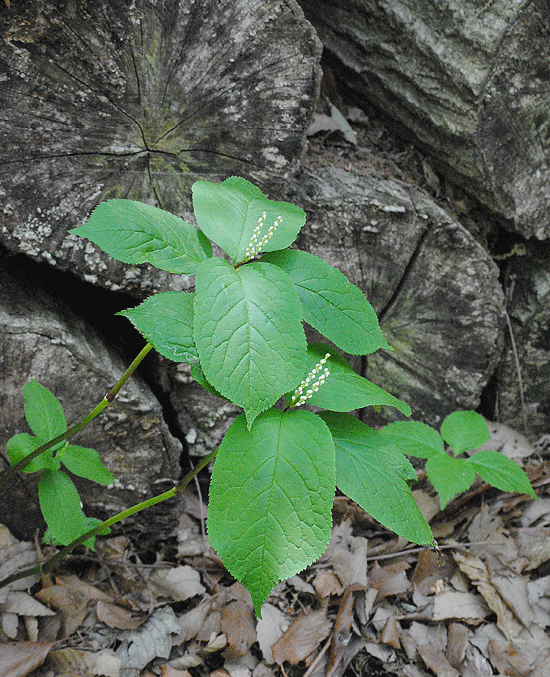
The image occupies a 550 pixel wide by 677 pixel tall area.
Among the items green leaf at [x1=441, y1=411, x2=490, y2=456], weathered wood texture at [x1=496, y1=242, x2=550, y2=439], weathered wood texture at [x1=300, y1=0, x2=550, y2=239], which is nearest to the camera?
weathered wood texture at [x1=300, y1=0, x2=550, y2=239]

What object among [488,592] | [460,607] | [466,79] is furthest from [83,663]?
[466,79]

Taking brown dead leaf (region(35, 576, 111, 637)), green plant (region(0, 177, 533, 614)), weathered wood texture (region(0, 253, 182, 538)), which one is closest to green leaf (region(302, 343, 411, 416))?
green plant (region(0, 177, 533, 614))

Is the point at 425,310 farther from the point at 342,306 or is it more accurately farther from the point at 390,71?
the point at 342,306

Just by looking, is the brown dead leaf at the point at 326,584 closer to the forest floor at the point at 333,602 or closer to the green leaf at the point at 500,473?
the forest floor at the point at 333,602

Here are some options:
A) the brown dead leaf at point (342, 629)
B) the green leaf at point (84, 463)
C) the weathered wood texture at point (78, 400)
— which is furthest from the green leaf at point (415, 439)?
the green leaf at point (84, 463)

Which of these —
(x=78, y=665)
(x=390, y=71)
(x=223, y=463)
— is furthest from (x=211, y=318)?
(x=390, y=71)

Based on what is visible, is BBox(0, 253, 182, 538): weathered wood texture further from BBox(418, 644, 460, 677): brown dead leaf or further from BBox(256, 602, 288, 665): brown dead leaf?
BBox(418, 644, 460, 677): brown dead leaf
